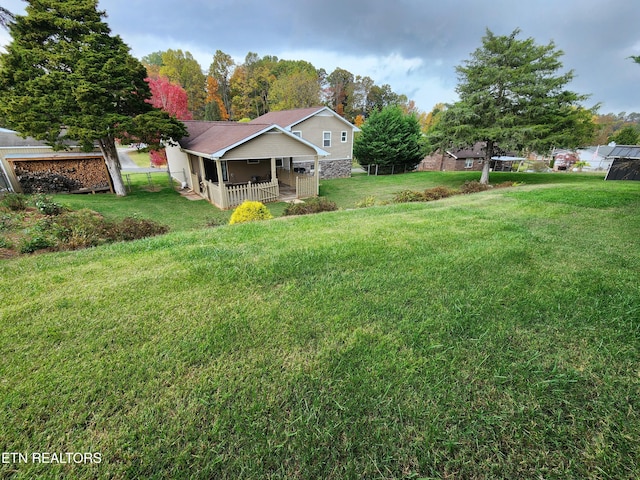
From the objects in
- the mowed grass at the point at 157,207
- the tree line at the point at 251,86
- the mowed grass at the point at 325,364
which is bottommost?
the mowed grass at the point at 157,207

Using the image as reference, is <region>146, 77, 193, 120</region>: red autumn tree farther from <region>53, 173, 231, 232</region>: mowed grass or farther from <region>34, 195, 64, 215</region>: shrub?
<region>34, 195, 64, 215</region>: shrub

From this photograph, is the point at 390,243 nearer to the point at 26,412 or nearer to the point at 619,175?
the point at 26,412

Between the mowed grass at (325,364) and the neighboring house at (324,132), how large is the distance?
17.0m

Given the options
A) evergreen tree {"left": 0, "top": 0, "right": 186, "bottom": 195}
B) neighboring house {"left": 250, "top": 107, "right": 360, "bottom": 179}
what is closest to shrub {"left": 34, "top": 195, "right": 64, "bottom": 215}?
evergreen tree {"left": 0, "top": 0, "right": 186, "bottom": 195}

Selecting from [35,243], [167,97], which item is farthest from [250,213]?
[167,97]

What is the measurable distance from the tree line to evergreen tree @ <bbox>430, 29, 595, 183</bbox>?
20.7m

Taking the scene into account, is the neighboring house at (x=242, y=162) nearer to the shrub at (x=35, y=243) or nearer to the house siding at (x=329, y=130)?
the house siding at (x=329, y=130)

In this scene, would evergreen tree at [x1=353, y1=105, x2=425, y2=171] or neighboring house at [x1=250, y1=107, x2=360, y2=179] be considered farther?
evergreen tree at [x1=353, y1=105, x2=425, y2=171]

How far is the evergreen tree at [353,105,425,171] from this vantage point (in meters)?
24.7

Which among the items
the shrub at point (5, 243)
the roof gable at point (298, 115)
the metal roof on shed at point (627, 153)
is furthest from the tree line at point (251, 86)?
the shrub at point (5, 243)

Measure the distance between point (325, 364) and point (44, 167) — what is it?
62.0ft

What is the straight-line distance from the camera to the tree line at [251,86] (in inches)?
1527

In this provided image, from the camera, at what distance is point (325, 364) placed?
218cm

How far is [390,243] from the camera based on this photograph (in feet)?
14.8
